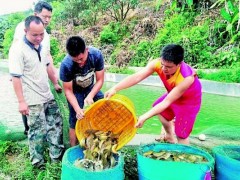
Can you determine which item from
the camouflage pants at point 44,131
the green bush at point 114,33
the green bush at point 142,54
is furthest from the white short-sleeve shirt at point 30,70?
the green bush at point 114,33

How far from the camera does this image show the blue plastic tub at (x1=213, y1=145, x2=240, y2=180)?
8.89 ft

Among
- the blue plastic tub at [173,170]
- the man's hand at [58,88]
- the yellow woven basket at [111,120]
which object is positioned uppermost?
the man's hand at [58,88]

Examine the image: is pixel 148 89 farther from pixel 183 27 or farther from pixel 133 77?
pixel 133 77

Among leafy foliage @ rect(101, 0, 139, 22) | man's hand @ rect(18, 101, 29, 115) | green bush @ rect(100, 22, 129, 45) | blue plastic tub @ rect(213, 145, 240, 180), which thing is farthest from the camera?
leafy foliage @ rect(101, 0, 139, 22)

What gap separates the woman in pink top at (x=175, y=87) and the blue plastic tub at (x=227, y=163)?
1.97 feet

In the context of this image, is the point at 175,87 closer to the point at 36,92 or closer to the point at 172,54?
the point at 172,54

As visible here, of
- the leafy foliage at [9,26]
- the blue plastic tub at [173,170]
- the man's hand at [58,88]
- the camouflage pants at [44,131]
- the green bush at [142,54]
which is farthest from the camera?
the leafy foliage at [9,26]

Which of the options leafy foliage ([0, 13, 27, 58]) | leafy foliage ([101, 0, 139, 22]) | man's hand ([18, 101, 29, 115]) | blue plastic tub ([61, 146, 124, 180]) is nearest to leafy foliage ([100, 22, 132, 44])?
leafy foliage ([101, 0, 139, 22])

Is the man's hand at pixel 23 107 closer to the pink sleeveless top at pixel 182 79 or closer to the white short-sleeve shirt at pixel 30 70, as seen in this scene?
the white short-sleeve shirt at pixel 30 70

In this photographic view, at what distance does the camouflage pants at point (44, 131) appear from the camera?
11.2ft

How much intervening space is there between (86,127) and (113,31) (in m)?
14.8

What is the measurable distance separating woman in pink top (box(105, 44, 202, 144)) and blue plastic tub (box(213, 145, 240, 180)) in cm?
60

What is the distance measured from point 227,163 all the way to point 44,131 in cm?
187

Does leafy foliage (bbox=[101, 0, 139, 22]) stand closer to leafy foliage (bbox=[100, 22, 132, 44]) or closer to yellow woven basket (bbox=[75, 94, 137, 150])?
leafy foliage (bbox=[100, 22, 132, 44])
